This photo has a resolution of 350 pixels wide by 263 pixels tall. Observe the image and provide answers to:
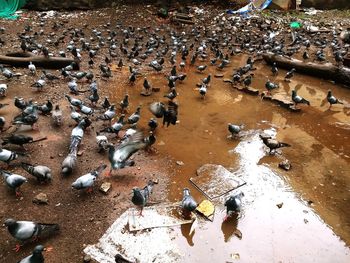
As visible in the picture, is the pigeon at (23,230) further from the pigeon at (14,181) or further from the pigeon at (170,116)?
the pigeon at (170,116)

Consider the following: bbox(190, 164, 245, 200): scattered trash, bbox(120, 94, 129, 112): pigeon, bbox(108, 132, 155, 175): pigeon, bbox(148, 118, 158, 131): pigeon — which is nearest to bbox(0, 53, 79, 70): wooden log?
bbox(120, 94, 129, 112): pigeon

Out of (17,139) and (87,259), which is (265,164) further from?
(17,139)

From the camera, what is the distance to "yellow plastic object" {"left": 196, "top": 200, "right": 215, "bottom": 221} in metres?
5.90

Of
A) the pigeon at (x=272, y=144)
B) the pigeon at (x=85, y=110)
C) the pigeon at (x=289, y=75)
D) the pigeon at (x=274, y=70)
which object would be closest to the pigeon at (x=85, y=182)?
the pigeon at (x=85, y=110)

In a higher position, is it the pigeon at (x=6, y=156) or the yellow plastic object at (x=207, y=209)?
the pigeon at (x=6, y=156)

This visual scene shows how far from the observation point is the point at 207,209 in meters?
5.98

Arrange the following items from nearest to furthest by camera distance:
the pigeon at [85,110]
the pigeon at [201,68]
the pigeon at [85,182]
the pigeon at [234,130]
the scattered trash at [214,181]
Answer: the pigeon at [85,182], the scattered trash at [214,181], the pigeon at [234,130], the pigeon at [85,110], the pigeon at [201,68]

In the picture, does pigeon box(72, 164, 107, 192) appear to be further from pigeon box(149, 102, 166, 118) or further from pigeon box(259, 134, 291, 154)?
pigeon box(259, 134, 291, 154)

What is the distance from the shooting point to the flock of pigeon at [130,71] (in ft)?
20.6

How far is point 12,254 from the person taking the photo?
16.5 feet

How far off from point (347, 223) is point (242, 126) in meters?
3.73

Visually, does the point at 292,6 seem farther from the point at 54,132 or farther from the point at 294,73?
the point at 54,132

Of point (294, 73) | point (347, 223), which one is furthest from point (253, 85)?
point (347, 223)

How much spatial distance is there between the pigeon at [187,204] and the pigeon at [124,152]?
1.42 m
